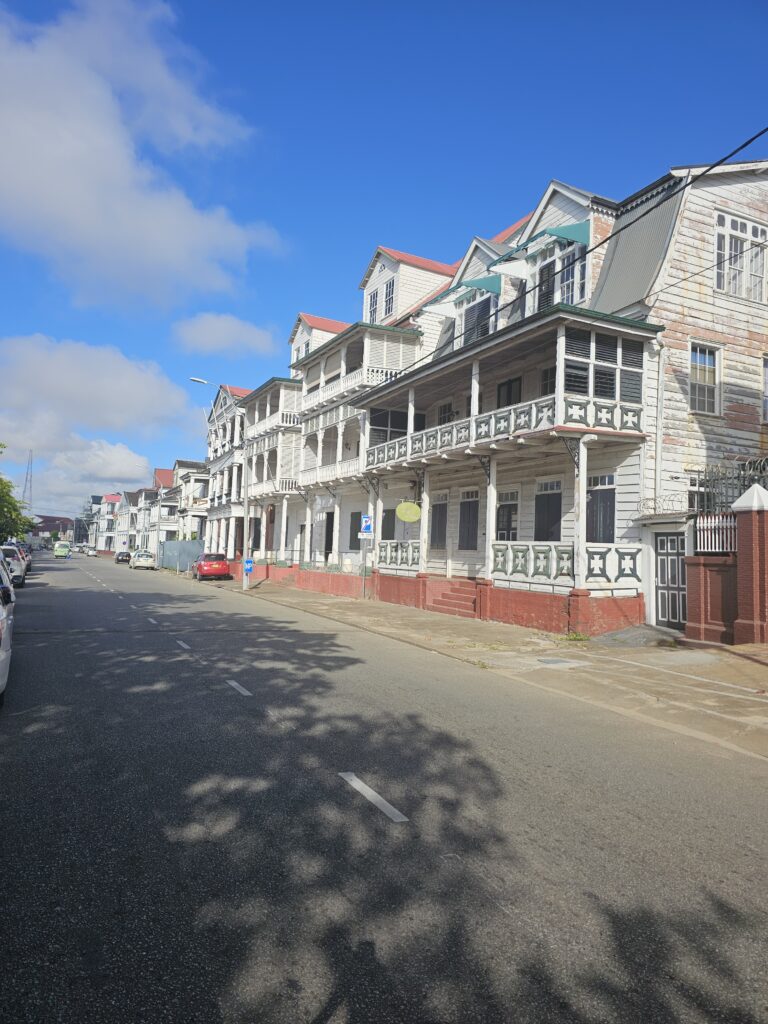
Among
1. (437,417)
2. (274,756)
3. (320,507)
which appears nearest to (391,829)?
(274,756)

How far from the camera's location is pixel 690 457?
18.5m

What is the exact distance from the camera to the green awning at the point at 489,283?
22422mm

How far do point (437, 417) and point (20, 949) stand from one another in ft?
80.6

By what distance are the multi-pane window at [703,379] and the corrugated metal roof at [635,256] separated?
228 cm

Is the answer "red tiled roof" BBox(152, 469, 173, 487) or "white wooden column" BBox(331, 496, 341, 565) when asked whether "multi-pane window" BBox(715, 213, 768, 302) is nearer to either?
"white wooden column" BBox(331, 496, 341, 565)

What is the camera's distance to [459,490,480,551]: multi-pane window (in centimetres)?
2400

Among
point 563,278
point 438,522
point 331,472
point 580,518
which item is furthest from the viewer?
point 331,472

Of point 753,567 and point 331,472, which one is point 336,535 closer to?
point 331,472

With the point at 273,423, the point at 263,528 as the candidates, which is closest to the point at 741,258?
the point at 273,423

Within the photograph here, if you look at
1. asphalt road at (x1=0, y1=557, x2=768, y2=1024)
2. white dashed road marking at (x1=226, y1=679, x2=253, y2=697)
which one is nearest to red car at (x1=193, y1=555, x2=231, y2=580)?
white dashed road marking at (x1=226, y1=679, x2=253, y2=697)

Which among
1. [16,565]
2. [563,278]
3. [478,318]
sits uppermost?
[563,278]

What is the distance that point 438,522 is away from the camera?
85.9 ft

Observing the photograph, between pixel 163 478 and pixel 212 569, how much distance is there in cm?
6399

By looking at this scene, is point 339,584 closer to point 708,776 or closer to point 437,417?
point 437,417
